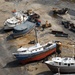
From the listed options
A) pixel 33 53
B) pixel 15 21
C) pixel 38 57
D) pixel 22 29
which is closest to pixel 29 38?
→ pixel 22 29

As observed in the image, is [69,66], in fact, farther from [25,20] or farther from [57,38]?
[25,20]

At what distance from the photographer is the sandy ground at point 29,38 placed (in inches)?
1527

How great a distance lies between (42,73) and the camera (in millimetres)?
37906

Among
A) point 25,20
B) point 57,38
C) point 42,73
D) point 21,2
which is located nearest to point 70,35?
point 57,38

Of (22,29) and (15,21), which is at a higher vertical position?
(15,21)

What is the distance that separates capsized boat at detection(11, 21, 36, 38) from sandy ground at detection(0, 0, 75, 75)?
0.78 m

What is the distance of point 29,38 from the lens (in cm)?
4681

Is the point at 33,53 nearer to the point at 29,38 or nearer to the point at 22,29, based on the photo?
the point at 29,38

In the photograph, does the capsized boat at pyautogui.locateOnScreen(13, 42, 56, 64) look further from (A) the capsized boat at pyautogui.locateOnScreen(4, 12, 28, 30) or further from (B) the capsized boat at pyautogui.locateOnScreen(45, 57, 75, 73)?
(A) the capsized boat at pyautogui.locateOnScreen(4, 12, 28, 30)

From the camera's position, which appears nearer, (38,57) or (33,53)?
(33,53)

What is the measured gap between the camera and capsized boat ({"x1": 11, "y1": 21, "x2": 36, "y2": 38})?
46.7m

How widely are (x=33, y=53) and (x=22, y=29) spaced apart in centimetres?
848

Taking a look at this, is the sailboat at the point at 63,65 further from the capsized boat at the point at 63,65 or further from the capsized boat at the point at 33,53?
the capsized boat at the point at 33,53

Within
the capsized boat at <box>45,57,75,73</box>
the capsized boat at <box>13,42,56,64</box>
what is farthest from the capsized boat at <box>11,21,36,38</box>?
the capsized boat at <box>45,57,75,73</box>
